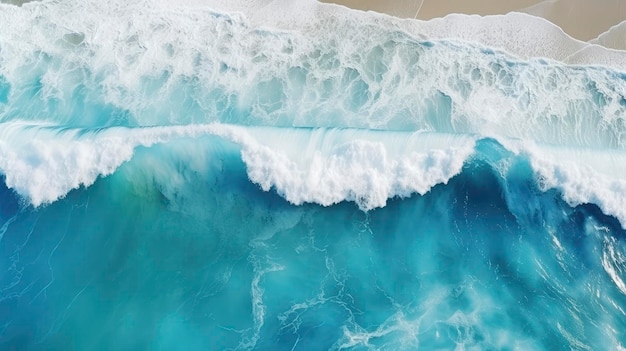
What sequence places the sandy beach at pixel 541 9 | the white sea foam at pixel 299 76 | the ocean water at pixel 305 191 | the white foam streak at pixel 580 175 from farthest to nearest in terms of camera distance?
1. the sandy beach at pixel 541 9
2. the white sea foam at pixel 299 76
3. the white foam streak at pixel 580 175
4. the ocean water at pixel 305 191

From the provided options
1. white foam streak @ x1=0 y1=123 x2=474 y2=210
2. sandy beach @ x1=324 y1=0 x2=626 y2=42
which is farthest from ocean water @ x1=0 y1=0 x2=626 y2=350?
sandy beach @ x1=324 y1=0 x2=626 y2=42

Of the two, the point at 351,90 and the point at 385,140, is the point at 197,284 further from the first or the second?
the point at 351,90

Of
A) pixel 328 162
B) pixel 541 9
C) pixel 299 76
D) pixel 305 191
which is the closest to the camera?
pixel 305 191

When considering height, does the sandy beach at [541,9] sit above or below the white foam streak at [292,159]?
above

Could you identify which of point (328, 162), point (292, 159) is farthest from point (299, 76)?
point (328, 162)

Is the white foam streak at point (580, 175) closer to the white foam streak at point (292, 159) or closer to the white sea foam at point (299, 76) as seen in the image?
the white sea foam at point (299, 76)

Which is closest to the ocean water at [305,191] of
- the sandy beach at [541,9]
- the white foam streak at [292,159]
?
the white foam streak at [292,159]

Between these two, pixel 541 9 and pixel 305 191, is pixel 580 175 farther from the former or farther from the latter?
pixel 305 191
